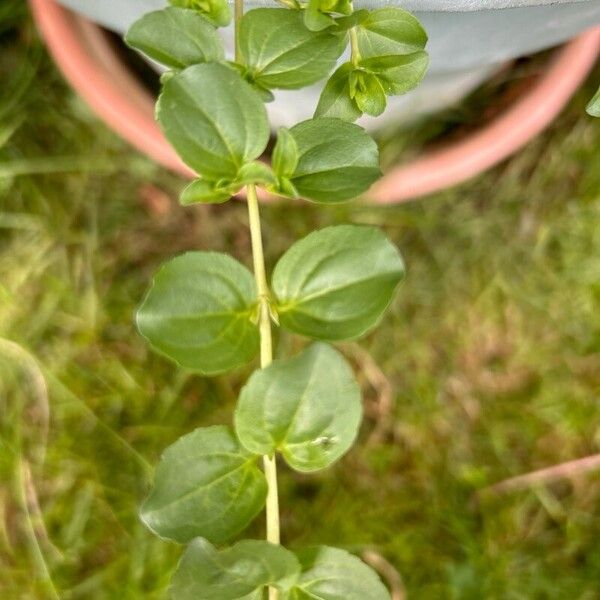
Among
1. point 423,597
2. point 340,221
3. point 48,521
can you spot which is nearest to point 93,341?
point 48,521

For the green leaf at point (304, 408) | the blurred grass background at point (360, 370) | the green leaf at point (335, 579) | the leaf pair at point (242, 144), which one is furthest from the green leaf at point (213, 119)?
the blurred grass background at point (360, 370)

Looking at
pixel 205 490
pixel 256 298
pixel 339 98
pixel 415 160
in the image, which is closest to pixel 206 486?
pixel 205 490

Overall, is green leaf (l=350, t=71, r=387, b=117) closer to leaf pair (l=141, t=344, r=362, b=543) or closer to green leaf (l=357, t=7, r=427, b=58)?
green leaf (l=357, t=7, r=427, b=58)

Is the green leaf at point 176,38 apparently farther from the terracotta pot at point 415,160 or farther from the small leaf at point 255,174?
the terracotta pot at point 415,160

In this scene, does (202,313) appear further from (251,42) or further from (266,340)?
(251,42)

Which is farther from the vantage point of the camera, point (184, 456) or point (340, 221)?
point (340, 221)

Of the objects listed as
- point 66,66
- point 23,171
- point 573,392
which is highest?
point 66,66

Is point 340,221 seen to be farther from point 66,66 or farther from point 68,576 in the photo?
point 68,576
